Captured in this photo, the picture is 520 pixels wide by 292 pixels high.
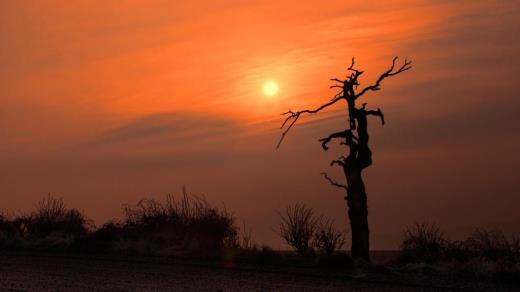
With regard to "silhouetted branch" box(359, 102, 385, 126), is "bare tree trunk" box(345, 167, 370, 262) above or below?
below

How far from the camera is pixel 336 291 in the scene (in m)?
15.8

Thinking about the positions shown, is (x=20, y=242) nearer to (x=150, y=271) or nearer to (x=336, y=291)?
(x=150, y=271)

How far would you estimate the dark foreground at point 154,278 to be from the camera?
15805 millimetres

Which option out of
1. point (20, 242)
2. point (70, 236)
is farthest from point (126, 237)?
point (20, 242)

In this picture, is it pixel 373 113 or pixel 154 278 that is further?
pixel 373 113

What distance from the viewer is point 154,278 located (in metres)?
17.2

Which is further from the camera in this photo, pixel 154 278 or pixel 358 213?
pixel 358 213

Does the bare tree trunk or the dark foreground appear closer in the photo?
the dark foreground

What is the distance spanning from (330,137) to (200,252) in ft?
17.3

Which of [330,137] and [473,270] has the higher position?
[330,137]

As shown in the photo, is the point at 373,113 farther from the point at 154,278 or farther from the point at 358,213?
the point at 154,278

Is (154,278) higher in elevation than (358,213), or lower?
lower

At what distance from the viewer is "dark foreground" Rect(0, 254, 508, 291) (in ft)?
51.9

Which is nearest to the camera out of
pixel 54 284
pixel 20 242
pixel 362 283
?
pixel 54 284
